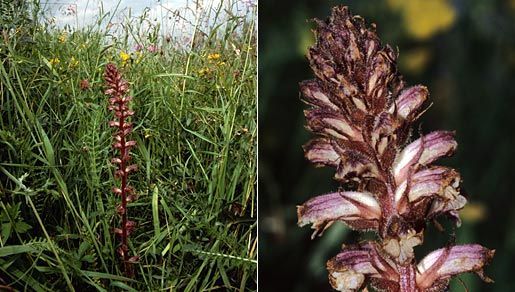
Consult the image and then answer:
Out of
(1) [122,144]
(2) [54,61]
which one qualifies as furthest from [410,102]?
(2) [54,61]

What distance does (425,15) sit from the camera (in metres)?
2.09

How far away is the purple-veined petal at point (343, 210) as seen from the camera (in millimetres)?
855

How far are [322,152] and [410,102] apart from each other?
0.10 meters

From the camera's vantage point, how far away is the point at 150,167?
5.69ft

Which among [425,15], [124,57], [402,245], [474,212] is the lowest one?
[474,212]

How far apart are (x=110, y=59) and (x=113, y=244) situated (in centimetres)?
38

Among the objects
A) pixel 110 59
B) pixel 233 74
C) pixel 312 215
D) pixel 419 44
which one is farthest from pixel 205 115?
pixel 312 215

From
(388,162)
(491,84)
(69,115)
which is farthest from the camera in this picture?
(491,84)

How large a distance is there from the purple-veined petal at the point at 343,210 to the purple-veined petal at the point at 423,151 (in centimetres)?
4

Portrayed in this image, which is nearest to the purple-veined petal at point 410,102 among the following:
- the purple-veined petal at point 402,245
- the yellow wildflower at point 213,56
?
the purple-veined petal at point 402,245

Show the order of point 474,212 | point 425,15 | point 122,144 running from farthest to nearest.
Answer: point 425,15 < point 474,212 < point 122,144

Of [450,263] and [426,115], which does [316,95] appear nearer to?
[450,263]

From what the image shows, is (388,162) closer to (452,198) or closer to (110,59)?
(452,198)

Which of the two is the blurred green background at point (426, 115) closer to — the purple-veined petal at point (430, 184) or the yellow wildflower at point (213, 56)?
the yellow wildflower at point (213, 56)
